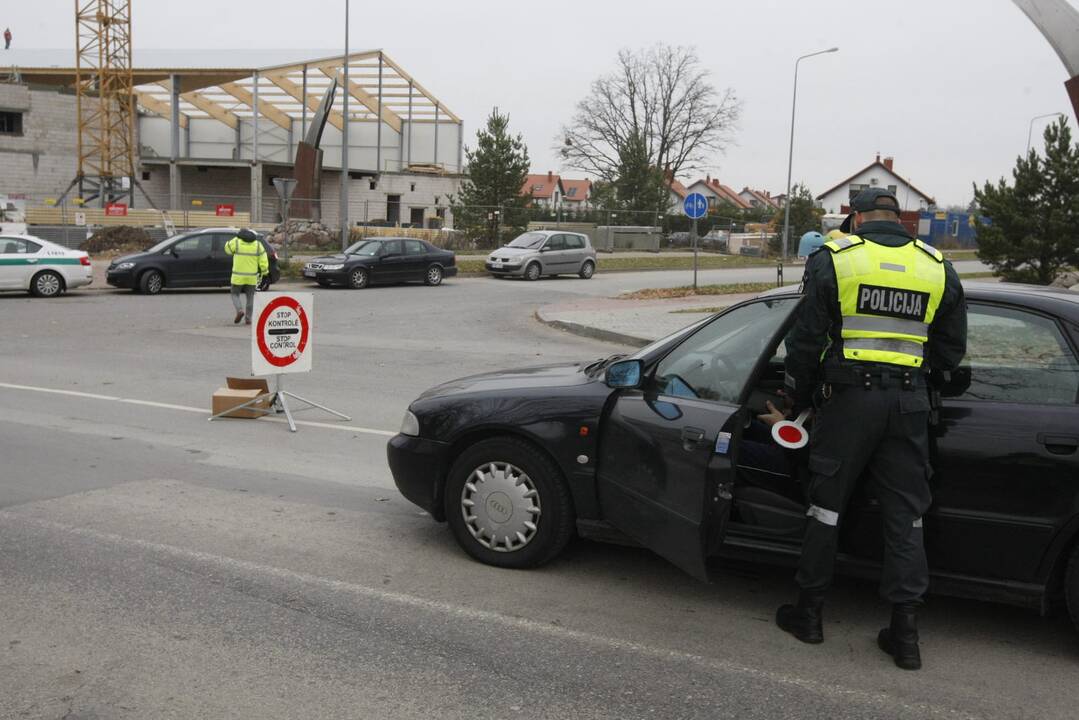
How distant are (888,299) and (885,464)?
66 cm

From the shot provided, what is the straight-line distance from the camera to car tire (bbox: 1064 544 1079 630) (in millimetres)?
3859

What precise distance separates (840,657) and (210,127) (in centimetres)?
5881

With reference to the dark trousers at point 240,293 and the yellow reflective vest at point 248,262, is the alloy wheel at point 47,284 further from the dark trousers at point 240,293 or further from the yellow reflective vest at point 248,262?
the yellow reflective vest at point 248,262

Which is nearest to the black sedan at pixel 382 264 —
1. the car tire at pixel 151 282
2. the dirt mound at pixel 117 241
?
the car tire at pixel 151 282

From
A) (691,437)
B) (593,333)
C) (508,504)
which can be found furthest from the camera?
(593,333)

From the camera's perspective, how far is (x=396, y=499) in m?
6.25

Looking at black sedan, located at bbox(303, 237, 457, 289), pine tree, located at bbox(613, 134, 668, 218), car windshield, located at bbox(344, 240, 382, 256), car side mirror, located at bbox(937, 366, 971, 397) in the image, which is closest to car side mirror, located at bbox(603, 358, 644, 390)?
car side mirror, located at bbox(937, 366, 971, 397)

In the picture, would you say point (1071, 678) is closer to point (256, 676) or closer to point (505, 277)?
point (256, 676)

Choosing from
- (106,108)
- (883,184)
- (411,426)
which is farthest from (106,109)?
(883,184)

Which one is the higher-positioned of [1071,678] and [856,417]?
[856,417]

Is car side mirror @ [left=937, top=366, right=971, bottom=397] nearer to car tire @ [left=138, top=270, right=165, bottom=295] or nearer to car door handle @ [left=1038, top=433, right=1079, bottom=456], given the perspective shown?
car door handle @ [left=1038, top=433, right=1079, bottom=456]

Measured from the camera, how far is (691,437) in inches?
165

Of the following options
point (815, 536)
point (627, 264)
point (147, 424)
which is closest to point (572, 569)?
point (815, 536)

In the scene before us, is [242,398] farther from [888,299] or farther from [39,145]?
[39,145]
